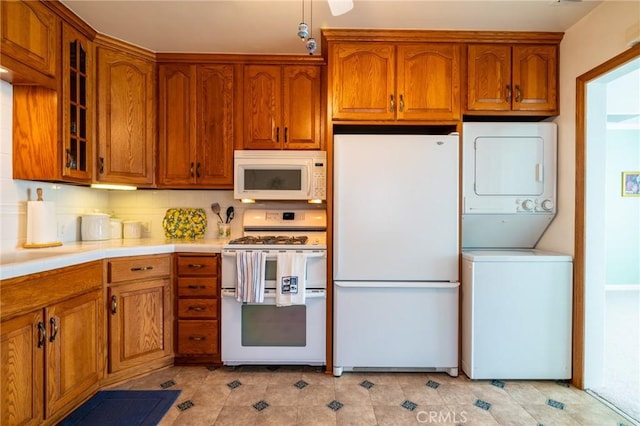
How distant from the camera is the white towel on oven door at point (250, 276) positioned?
2246mm

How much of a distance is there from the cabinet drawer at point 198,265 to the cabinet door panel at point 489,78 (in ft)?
7.30

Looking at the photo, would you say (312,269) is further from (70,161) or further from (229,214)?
(70,161)

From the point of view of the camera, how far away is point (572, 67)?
2.21 metres

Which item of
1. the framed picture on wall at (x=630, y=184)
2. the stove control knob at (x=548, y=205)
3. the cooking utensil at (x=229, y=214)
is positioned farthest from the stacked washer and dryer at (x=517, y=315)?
the framed picture on wall at (x=630, y=184)

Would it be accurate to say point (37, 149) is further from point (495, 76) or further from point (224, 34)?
point (495, 76)

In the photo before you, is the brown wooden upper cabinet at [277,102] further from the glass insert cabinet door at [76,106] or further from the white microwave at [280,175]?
the glass insert cabinet door at [76,106]

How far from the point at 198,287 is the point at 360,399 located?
4.50 ft

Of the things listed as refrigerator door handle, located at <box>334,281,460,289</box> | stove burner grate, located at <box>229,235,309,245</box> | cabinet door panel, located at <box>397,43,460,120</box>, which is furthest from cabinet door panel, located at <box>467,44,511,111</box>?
stove burner grate, located at <box>229,235,309,245</box>

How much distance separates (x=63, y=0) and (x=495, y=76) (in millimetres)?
2923

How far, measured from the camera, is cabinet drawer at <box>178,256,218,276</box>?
2359 millimetres

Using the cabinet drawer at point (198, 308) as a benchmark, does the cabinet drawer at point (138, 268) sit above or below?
above

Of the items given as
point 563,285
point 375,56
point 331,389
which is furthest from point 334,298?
point 375,56

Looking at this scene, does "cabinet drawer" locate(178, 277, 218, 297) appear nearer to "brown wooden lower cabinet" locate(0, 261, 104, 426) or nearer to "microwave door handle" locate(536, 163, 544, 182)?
"brown wooden lower cabinet" locate(0, 261, 104, 426)

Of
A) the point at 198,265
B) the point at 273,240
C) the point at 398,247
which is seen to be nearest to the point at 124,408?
the point at 198,265
